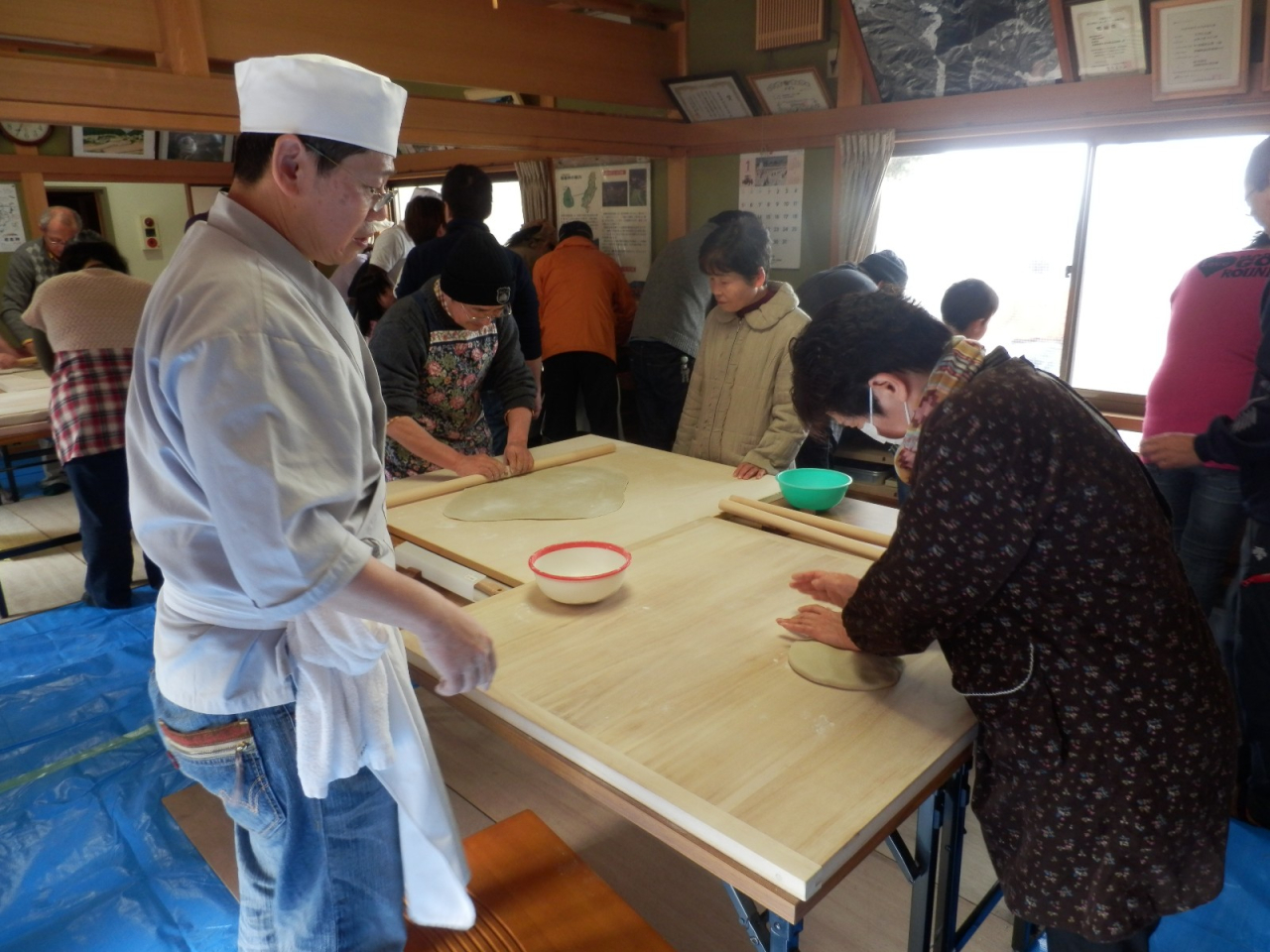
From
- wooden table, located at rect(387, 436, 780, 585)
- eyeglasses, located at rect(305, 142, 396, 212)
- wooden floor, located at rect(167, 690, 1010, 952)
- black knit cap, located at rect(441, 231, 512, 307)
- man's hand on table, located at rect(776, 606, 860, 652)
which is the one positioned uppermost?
eyeglasses, located at rect(305, 142, 396, 212)

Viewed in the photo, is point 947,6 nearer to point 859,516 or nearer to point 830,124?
point 830,124

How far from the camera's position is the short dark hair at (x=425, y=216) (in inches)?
137

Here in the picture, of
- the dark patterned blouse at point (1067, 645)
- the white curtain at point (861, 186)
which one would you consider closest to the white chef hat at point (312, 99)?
the dark patterned blouse at point (1067, 645)

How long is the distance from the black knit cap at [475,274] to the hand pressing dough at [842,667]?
46.7 inches

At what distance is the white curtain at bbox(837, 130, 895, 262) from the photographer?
143 inches

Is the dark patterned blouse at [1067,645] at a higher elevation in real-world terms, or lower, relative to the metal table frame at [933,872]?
higher

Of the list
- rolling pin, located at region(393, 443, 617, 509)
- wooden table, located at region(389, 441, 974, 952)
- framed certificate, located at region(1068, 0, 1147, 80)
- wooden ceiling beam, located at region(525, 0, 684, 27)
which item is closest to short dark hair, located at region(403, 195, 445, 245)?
wooden ceiling beam, located at region(525, 0, 684, 27)

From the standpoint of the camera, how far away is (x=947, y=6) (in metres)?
3.25

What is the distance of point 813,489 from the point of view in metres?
1.82

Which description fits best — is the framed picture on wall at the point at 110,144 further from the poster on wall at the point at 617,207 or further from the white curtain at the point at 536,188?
the poster on wall at the point at 617,207

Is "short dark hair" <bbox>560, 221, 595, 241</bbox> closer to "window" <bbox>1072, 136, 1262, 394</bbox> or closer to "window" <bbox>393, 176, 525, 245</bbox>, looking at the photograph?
"window" <bbox>393, 176, 525, 245</bbox>

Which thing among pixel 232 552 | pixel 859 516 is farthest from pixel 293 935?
pixel 859 516

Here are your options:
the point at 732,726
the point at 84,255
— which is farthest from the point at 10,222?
the point at 732,726

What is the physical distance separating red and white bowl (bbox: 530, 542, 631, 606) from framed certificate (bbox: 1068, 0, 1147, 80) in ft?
9.20
